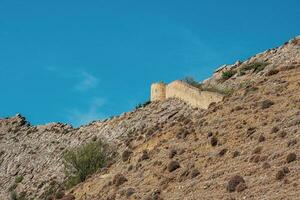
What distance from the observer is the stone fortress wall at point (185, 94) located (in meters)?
77.1

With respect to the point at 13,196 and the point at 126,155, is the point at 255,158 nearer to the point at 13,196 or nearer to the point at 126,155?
the point at 126,155

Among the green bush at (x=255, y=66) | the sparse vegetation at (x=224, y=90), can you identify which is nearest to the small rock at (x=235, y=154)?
the sparse vegetation at (x=224, y=90)

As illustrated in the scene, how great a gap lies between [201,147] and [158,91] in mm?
33464

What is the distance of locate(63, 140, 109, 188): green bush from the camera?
83.0 m

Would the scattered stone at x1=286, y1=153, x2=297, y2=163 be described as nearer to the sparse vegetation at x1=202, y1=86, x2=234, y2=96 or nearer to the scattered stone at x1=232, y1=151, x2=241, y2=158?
the scattered stone at x1=232, y1=151, x2=241, y2=158

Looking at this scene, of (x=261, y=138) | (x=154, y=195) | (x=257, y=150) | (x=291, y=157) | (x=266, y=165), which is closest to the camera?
(x=291, y=157)

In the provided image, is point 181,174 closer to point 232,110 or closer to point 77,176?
point 232,110

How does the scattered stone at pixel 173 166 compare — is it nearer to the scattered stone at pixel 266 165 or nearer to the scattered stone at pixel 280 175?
the scattered stone at pixel 266 165

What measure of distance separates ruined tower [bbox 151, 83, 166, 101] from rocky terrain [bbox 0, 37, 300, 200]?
1.12 metres

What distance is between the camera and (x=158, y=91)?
92.5 metres

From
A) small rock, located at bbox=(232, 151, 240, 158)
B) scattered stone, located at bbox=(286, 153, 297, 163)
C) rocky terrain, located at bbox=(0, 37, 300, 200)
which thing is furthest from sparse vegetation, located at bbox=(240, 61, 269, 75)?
scattered stone, located at bbox=(286, 153, 297, 163)

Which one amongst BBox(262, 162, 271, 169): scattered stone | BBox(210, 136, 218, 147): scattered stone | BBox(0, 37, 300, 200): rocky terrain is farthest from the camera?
BBox(210, 136, 218, 147): scattered stone

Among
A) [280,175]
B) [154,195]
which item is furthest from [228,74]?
Answer: [280,175]

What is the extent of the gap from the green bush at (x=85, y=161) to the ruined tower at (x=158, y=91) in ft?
31.2
